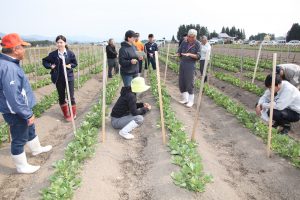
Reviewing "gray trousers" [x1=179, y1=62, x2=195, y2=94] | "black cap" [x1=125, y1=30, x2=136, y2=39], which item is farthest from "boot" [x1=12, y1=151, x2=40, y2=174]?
"gray trousers" [x1=179, y1=62, x2=195, y2=94]

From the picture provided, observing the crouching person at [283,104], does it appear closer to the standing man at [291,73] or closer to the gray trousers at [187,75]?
the standing man at [291,73]

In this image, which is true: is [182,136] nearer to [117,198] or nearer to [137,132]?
[137,132]

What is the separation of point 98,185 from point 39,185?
0.79 m

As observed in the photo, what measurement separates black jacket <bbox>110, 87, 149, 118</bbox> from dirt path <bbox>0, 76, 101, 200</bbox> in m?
1.08

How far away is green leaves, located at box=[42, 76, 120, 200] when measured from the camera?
12.8ft

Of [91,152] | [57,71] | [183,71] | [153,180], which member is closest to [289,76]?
[183,71]

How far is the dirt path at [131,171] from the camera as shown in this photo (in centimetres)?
422

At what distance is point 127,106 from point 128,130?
19.1 inches

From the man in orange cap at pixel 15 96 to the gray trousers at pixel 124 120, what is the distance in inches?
80.5

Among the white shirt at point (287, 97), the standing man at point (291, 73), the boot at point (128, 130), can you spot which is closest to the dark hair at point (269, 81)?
the white shirt at point (287, 97)

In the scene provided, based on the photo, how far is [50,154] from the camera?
5730 millimetres

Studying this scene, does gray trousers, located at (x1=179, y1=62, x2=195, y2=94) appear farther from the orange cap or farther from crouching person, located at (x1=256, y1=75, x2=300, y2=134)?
the orange cap

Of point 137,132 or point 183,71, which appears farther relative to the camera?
point 183,71

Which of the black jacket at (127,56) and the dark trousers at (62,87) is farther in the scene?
the black jacket at (127,56)
